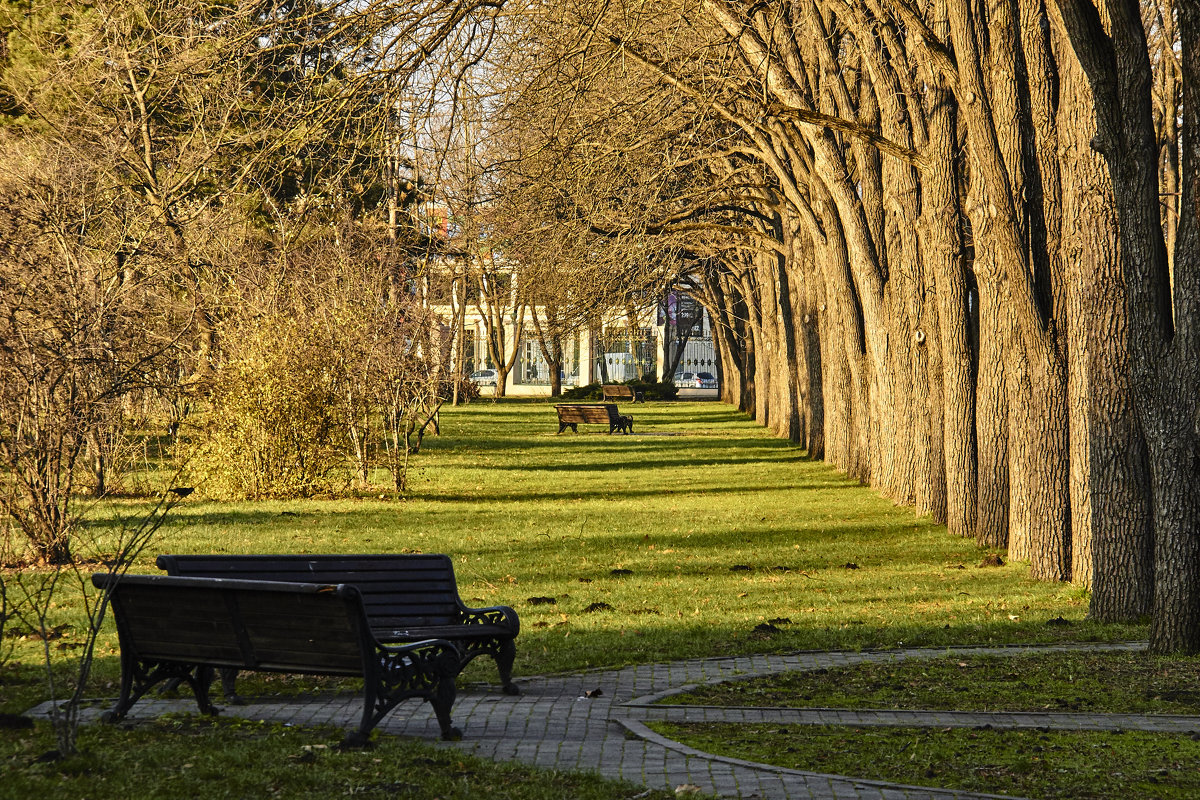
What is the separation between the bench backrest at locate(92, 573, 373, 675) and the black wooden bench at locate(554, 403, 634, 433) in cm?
3336

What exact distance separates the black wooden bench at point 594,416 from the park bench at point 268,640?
3336 cm

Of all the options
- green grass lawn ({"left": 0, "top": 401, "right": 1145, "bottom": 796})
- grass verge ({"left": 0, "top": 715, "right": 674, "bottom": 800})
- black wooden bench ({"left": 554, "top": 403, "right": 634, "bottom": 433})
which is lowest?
green grass lawn ({"left": 0, "top": 401, "right": 1145, "bottom": 796})

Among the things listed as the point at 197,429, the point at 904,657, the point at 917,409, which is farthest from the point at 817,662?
the point at 197,429

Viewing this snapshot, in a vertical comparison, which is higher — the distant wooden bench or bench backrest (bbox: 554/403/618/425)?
the distant wooden bench

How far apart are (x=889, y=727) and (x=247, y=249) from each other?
954 inches

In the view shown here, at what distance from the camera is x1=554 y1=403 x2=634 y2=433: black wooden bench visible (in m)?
40.3

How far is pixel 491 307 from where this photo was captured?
2766 inches

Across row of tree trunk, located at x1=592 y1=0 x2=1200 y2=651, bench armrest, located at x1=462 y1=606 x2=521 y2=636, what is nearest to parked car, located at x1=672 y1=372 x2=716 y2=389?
row of tree trunk, located at x1=592 y1=0 x2=1200 y2=651

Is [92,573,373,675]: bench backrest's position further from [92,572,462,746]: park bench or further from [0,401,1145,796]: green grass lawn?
[0,401,1145,796]: green grass lawn

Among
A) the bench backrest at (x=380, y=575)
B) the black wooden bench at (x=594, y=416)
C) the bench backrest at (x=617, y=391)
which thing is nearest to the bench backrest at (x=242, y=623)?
the bench backrest at (x=380, y=575)

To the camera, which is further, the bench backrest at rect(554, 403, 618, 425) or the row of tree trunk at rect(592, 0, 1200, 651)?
the bench backrest at rect(554, 403, 618, 425)

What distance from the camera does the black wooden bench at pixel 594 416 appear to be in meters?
40.3

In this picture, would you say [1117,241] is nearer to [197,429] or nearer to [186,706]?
[186,706]

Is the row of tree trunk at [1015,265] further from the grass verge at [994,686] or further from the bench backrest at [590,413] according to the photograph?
the bench backrest at [590,413]
